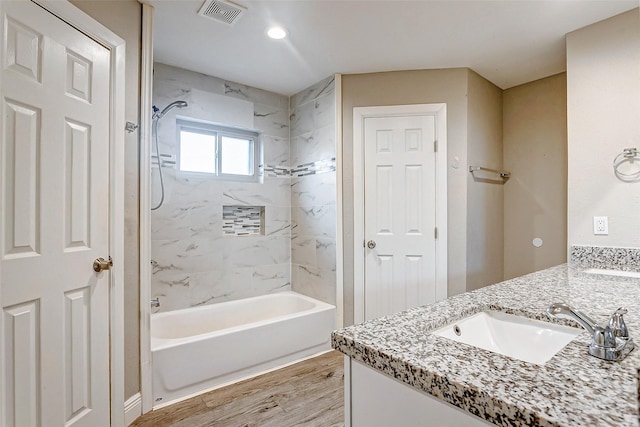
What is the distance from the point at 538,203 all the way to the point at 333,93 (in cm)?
211

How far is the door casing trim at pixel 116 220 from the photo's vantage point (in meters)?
1.71

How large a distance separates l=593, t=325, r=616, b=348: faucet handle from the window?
2869mm

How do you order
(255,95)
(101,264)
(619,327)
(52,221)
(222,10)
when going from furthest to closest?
(255,95) < (222,10) < (101,264) < (52,221) < (619,327)

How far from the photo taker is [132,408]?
6.15 feet

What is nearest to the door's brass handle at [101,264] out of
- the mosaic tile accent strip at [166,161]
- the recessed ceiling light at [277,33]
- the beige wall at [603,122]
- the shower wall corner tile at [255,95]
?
the mosaic tile accent strip at [166,161]

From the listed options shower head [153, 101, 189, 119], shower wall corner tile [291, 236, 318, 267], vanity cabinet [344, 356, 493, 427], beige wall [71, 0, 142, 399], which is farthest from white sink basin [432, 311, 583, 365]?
shower head [153, 101, 189, 119]

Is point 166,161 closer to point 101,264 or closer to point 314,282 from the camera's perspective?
point 101,264

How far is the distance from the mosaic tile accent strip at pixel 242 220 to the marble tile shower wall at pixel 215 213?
2.6 inches

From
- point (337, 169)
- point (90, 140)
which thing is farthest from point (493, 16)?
point (90, 140)

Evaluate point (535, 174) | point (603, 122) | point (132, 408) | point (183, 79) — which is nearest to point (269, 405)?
point (132, 408)

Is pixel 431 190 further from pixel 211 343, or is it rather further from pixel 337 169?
pixel 211 343

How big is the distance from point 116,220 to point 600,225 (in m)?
2.80

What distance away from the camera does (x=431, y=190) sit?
282 centimetres

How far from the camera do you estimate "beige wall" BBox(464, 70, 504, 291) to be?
2.86 metres
